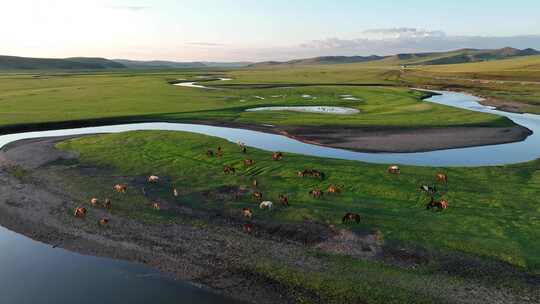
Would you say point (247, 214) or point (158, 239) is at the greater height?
point (247, 214)

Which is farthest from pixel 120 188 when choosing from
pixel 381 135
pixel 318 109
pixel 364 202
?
pixel 318 109

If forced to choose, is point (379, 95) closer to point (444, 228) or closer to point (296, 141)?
point (296, 141)

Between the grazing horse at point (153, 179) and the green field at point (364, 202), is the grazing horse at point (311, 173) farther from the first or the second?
the grazing horse at point (153, 179)

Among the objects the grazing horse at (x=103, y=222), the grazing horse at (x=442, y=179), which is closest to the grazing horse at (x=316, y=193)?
the grazing horse at (x=442, y=179)

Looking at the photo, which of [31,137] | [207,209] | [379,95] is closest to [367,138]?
[207,209]

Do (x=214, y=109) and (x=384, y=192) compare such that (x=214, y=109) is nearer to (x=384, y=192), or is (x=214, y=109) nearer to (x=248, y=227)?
(x=384, y=192)

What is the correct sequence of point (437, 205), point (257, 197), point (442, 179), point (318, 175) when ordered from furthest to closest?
1. point (318, 175)
2. point (442, 179)
3. point (257, 197)
4. point (437, 205)
